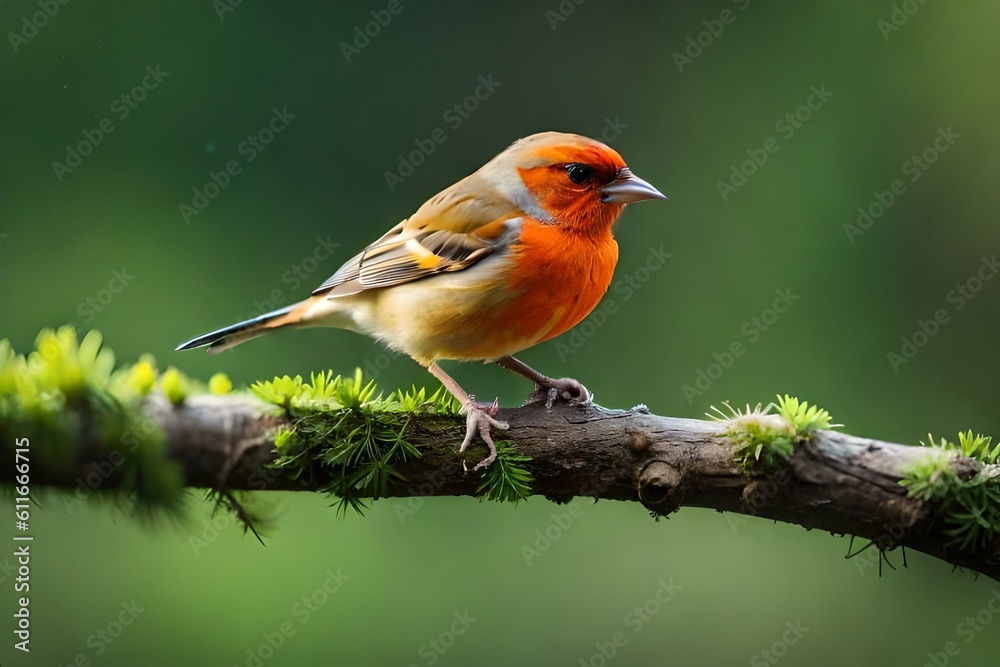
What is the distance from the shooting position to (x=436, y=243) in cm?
379

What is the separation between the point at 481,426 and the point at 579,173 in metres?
1.19

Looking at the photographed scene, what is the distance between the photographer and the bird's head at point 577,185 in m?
3.66

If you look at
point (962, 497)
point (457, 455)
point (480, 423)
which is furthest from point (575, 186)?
point (962, 497)

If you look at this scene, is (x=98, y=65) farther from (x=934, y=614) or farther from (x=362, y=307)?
(x=934, y=614)

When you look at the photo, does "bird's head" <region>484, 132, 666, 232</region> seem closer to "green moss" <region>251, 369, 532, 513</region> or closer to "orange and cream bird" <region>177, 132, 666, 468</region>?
"orange and cream bird" <region>177, 132, 666, 468</region>

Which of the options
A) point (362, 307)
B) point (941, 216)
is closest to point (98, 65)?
point (362, 307)

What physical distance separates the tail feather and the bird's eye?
1237 mm

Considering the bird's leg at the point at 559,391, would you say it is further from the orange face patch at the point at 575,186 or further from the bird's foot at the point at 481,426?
the orange face patch at the point at 575,186

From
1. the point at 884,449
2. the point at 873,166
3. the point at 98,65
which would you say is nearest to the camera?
the point at 884,449

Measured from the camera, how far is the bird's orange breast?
3.45 m

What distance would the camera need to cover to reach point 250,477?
279cm

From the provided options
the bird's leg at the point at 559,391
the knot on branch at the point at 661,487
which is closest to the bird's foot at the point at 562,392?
the bird's leg at the point at 559,391

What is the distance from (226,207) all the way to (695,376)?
3.53m

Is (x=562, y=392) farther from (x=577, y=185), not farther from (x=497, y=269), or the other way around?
(x=577, y=185)
